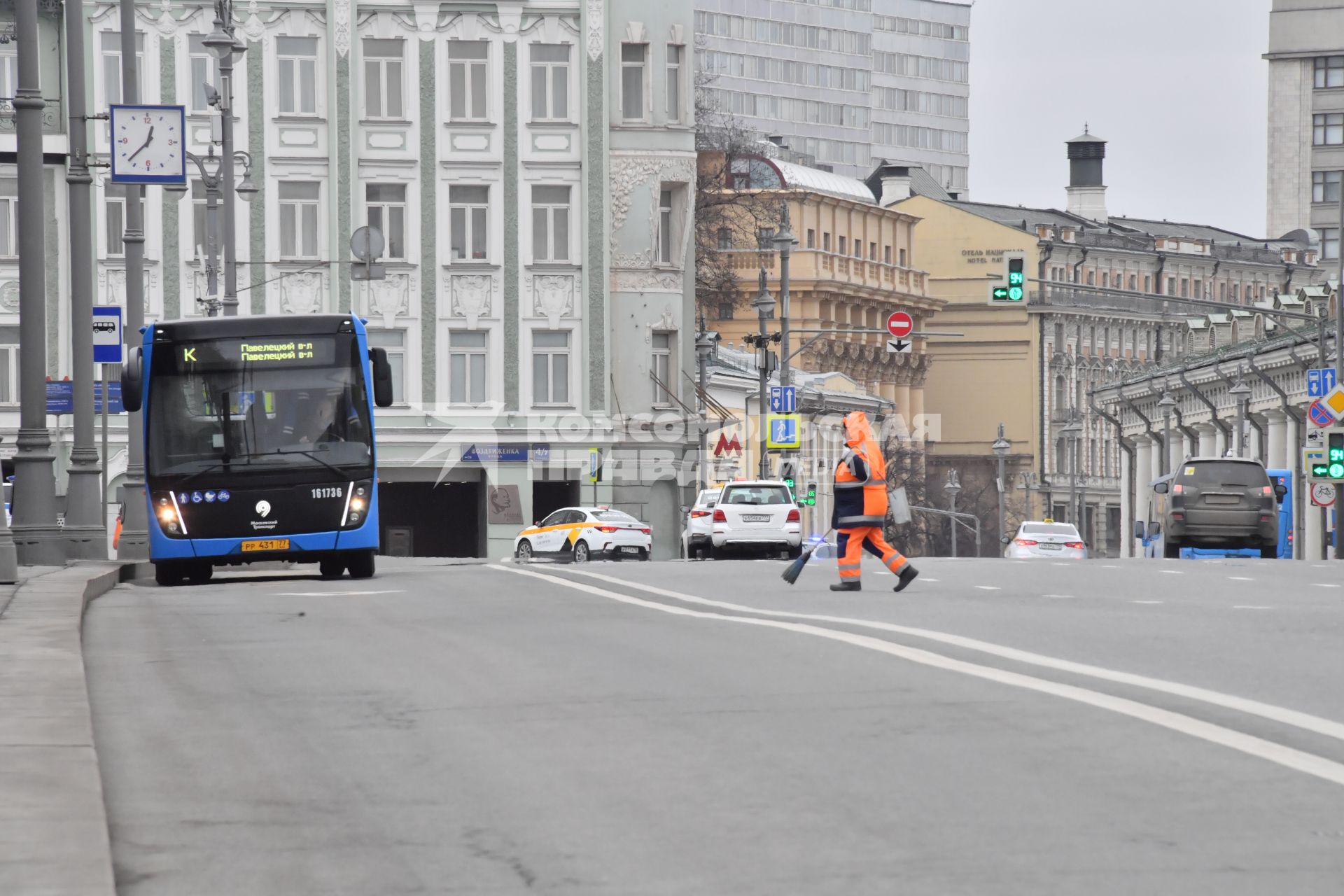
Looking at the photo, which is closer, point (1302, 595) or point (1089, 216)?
point (1302, 595)

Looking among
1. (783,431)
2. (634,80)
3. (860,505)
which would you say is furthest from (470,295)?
(860,505)

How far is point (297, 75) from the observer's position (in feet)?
204

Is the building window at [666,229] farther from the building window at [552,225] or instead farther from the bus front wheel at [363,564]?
the bus front wheel at [363,564]

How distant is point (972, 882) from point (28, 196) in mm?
20566

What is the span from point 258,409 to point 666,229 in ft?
124

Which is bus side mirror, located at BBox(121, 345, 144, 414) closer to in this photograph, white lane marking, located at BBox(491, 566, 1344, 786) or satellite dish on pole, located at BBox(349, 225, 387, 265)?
white lane marking, located at BBox(491, 566, 1344, 786)

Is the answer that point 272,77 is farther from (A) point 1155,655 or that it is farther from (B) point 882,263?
(B) point 882,263

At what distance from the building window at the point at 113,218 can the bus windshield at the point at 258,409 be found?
116 feet

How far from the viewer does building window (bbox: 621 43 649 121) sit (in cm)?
6325

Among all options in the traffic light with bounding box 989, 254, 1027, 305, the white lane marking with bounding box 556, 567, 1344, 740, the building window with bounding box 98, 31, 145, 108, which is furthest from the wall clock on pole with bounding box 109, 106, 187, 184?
the building window with bounding box 98, 31, 145, 108

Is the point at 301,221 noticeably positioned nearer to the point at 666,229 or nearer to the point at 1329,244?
the point at 666,229

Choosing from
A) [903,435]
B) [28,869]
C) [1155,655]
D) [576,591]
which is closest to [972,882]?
[28,869]

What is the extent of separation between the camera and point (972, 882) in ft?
22.3

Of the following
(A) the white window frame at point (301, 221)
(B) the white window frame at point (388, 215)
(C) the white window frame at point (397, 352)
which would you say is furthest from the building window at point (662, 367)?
(A) the white window frame at point (301, 221)
